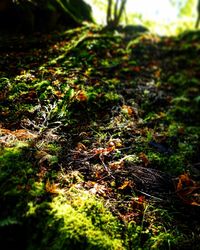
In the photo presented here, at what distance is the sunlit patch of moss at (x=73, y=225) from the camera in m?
2.13

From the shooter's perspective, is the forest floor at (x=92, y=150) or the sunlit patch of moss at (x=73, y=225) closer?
the sunlit patch of moss at (x=73, y=225)

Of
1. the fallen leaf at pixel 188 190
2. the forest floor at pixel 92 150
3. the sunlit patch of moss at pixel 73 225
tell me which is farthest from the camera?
the fallen leaf at pixel 188 190

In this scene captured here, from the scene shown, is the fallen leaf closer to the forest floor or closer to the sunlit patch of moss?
the forest floor

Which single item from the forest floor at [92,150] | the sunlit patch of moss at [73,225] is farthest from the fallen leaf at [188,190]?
the sunlit patch of moss at [73,225]

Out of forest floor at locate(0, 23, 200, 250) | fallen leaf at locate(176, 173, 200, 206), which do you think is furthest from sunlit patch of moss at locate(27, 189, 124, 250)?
fallen leaf at locate(176, 173, 200, 206)

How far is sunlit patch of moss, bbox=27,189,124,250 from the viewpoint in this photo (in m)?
2.13

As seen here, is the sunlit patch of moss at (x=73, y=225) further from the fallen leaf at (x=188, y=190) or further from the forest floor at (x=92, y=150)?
the fallen leaf at (x=188, y=190)

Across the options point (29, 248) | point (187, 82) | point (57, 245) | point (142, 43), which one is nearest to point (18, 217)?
point (29, 248)

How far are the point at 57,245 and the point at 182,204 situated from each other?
1.55m

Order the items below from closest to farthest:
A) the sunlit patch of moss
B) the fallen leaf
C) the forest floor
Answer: the sunlit patch of moss, the forest floor, the fallen leaf

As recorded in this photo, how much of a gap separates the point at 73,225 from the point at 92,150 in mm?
1249

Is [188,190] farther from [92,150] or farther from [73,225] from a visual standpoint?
[73,225]

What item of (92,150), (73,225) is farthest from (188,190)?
(73,225)

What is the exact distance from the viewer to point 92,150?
Result: 3.35 m
